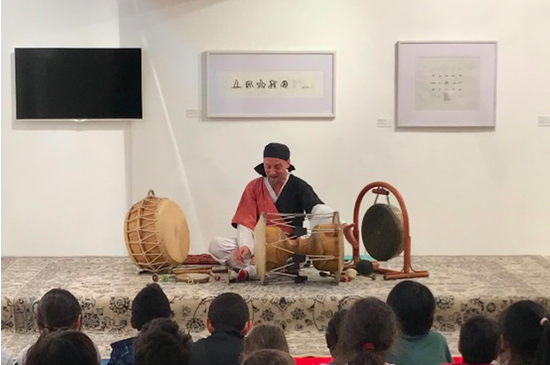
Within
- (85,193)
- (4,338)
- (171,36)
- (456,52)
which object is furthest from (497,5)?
(4,338)

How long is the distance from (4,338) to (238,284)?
1.47 metres

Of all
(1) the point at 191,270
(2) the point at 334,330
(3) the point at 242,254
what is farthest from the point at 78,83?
(2) the point at 334,330

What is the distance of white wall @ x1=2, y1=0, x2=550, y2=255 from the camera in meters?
6.29

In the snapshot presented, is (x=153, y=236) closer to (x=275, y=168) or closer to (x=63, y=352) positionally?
(x=275, y=168)

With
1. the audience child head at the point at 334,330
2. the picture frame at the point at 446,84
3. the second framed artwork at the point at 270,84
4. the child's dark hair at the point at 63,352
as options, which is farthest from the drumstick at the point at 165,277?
the child's dark hair at the point at 63,352

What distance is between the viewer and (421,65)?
20.6 ft

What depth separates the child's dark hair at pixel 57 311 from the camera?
10.2 feet

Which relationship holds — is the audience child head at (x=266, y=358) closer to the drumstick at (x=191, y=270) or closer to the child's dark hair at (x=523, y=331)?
the child's dark hair at (x=523, y=331)

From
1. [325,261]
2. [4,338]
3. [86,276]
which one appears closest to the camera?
[4,338]

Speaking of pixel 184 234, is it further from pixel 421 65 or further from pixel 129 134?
pixel 421 65

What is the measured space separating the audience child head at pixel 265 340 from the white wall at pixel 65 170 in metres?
3.98

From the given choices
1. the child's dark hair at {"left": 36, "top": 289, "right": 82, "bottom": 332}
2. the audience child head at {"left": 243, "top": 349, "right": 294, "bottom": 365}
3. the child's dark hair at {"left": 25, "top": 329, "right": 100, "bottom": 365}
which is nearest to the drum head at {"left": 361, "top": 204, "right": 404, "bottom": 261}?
the child's dark hair at {"left": 36, "top": 289, "right": 82, "bottom": 332}

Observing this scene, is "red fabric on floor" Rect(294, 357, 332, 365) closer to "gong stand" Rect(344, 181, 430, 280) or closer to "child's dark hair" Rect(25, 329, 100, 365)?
"gong stand" Rect(344, 181, 430, 280)

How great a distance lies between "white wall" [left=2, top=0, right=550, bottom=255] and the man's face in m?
1.17
